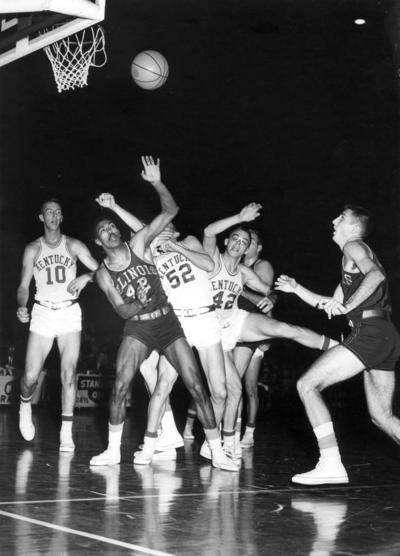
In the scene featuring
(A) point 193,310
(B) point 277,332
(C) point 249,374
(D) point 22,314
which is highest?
(D) point 22,314

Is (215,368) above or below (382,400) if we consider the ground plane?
above

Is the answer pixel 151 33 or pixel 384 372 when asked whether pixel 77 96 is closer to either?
pixel 151 33

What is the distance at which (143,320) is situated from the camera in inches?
305

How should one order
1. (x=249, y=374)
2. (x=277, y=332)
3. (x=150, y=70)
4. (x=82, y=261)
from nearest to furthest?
1. (x=277, y=332)
2. (x=82, y=261)
3. (x=249, y=374)
4. (x=150, y=70)

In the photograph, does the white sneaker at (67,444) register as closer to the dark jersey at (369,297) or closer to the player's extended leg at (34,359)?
the player's extended leg at (34,359)

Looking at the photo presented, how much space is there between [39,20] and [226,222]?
251 centimetres

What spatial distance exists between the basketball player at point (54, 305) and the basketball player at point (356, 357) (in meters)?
3.05

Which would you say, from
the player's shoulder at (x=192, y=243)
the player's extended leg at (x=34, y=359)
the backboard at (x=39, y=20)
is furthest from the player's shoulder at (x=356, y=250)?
the player's extended leg at (x=34, y=359)

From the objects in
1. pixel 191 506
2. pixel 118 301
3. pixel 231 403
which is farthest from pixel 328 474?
pixel 118 301

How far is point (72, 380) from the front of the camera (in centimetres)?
895

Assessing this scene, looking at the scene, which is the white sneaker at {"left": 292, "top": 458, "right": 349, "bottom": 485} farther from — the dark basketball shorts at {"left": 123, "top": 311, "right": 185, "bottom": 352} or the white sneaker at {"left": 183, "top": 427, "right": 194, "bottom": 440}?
the white sneaker at {"left": 183, "top": 427, "right": 194, "bottom": 440}

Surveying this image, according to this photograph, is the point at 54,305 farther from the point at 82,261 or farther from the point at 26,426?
the point at 26,426

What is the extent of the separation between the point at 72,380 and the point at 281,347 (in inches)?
466

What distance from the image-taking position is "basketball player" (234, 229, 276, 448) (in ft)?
30.2
